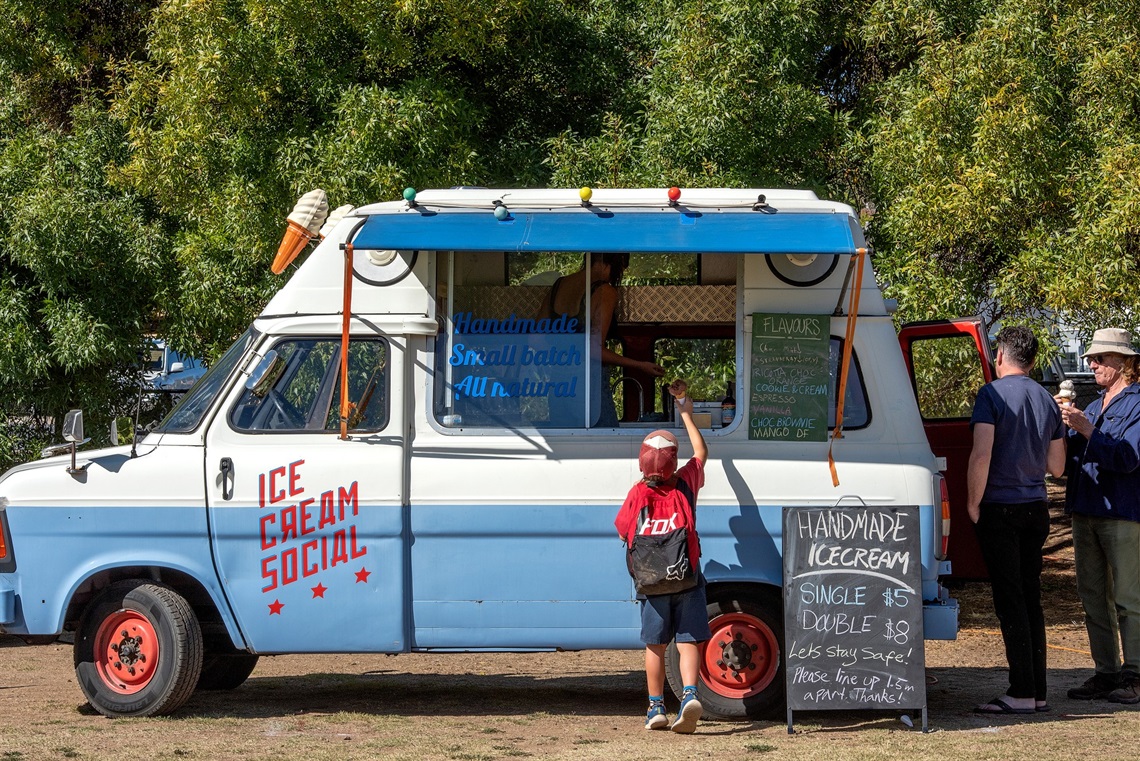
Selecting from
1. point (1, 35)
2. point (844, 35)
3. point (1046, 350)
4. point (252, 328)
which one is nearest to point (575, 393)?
point (252, 328)

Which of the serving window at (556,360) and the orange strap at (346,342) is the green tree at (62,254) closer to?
the orange strap at (346,342)

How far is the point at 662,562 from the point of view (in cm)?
663

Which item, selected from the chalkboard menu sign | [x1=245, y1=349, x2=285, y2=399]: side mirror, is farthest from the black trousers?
[x1=245, y1=349, x2=285, y2=399]: side mirror

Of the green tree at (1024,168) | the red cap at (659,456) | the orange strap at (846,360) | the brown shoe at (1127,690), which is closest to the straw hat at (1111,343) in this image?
the orange strap at (846,360)

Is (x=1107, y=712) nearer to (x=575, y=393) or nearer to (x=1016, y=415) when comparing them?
(x=1016, y=415)

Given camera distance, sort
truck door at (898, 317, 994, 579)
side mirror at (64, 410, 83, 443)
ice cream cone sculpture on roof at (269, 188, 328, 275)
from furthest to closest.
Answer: truck door at (898, 317, 994, 579) → ice cream cone sculpture on roof at (269, 188, 328, 275) → side mirror at (64, 410, 83, 443)

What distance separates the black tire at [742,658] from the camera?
23.5ft

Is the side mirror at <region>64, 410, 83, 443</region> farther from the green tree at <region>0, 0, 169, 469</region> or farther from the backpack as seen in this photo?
the green tree at <region>0, 0, 169, 469</region>

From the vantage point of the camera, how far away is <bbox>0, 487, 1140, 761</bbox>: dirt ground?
649 centimetres

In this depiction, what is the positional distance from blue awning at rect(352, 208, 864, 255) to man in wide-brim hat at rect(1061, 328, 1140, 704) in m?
1.92

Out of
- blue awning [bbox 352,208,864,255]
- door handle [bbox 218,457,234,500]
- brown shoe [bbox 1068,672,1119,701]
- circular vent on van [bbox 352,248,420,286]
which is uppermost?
blue awning [bbox 352,208,864,255]

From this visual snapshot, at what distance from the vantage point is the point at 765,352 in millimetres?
7152

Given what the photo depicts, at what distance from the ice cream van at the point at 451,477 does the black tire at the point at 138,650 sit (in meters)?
0.01

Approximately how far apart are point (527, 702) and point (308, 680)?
1.81 m
